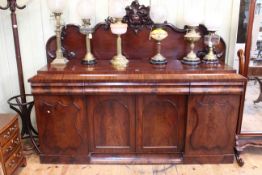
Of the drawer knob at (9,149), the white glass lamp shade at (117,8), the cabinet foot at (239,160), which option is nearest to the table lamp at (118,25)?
the white glass lamp shade at (117,8)

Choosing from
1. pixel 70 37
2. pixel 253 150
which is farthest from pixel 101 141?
pixel 253 150

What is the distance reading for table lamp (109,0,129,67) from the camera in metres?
2.20

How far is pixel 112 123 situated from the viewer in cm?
225

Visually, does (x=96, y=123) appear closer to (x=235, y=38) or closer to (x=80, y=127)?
(x=80, y=127)

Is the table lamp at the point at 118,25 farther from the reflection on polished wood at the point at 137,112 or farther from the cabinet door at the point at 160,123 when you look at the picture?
the cabinet door at the point at 160,123

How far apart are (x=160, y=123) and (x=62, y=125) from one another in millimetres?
864

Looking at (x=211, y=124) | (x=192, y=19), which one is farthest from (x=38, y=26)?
(x=211, y=124)

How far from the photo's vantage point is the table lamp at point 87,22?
226cm

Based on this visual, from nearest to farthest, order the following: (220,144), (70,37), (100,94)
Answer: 1. (100,94)
2. (220,144)
3. (70,37)

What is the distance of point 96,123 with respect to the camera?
2.25m

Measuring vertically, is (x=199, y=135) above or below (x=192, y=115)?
below

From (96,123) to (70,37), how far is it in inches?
35.6

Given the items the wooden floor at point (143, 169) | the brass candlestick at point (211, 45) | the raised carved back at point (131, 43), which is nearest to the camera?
the wooden floor at point (143, 169)

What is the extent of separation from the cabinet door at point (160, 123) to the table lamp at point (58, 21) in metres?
0.86
